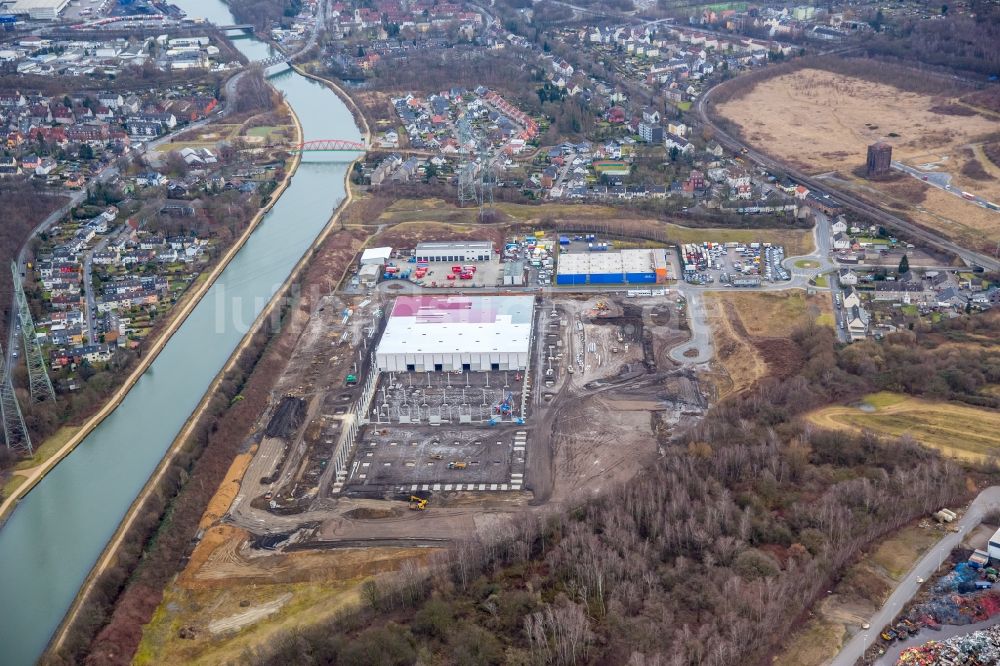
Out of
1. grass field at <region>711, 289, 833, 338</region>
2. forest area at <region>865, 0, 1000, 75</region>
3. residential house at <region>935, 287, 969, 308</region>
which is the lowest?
grass field at <region>711, 289, 833, 338</region>

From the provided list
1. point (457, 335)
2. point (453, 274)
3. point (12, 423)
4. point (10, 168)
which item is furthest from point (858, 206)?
point (10, 168)

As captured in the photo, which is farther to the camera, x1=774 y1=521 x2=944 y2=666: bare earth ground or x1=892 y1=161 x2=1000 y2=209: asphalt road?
x1=892 y1=161 x2=1000 y2=209: asphalt road

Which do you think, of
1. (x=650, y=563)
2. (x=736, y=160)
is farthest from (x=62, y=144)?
(x=650, y=563)

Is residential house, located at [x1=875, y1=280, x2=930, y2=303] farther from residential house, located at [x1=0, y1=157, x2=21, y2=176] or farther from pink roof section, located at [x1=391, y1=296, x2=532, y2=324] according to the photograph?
residential house, located at [x1=0, y1=157, x2=21, y2=176]

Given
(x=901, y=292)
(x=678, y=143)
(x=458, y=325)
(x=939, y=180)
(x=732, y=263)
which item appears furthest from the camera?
(x=678, y=143)

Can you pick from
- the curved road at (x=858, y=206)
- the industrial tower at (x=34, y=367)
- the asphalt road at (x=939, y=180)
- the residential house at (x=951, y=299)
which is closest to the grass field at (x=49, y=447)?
the industrial tower at (x=34, y=367)

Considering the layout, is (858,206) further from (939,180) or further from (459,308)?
(459,308)

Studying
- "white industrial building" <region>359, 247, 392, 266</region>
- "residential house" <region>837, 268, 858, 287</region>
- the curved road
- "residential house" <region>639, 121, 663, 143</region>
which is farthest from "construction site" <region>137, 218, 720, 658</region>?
"residential house" <region>639, 121, 663, 143</region>

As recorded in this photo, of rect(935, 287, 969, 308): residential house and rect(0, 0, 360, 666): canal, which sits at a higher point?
rect(935, 287, 969, 308): residential house
